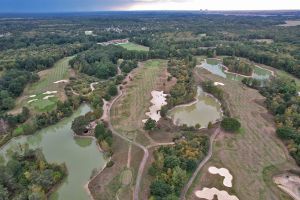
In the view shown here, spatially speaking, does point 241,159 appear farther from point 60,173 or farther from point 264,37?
point 264,37

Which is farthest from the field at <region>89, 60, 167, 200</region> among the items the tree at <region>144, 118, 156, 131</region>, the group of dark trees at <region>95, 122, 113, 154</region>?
the group of dark trees at <region>95, 122, 113, 154</region>

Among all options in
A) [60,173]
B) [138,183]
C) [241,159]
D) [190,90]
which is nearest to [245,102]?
[190,90]

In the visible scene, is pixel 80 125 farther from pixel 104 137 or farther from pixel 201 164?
pixel 201 164

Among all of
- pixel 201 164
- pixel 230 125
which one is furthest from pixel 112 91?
pixel 201 164

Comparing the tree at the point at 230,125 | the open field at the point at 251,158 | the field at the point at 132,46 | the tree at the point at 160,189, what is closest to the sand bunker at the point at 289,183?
the open field at the point at 251,158

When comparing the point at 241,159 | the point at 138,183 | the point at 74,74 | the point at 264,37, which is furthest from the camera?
the point at 264,37

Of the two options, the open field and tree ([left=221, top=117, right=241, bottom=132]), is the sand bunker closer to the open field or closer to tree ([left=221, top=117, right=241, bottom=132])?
the open field
